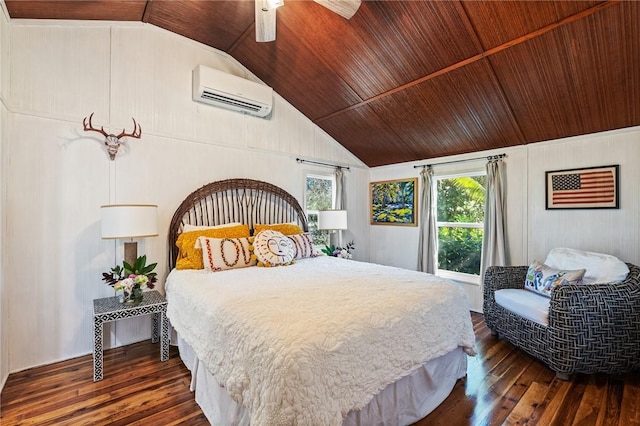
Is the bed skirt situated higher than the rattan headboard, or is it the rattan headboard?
the rattan headboard

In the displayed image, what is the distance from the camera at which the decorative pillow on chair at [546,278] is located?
8.46ft

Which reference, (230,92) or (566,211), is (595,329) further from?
(230,92)

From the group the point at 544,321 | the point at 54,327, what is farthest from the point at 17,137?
the point at 544,321

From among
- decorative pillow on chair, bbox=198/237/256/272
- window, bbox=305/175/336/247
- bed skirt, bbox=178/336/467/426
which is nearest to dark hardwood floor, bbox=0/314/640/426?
bed skirt, bbox=178/336/467/426

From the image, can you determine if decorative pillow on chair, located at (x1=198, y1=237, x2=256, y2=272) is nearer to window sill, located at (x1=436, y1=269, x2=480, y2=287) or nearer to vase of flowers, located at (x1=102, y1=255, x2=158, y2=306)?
vase of flowers, located at (x1=102, y1=255, x2=158, y2=306)

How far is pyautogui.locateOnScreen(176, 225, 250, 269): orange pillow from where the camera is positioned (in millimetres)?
2848

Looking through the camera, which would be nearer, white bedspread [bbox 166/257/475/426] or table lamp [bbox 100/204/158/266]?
white bedspread [bbox 166/257/475/426]

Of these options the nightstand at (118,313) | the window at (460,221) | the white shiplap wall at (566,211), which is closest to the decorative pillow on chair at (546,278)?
the white shiplap wall at (566,211)

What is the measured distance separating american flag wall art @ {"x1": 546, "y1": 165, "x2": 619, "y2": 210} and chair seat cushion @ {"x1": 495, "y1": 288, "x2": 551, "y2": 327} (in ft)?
3.78

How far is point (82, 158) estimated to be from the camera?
2732 mm

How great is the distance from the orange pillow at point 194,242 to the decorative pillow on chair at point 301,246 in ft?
1.82

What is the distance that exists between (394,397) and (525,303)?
5.59ft

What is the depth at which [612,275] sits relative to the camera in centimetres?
253

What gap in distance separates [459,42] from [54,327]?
4.37 m
